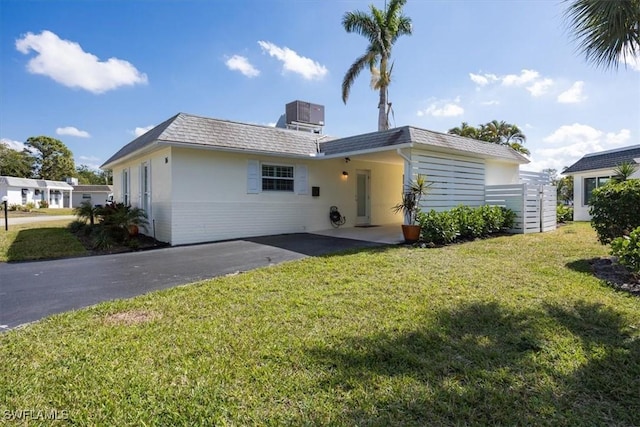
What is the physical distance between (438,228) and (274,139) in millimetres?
6005

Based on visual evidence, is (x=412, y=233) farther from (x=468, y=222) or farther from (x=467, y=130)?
(x=467, y=130)

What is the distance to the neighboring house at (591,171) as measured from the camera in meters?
15.7

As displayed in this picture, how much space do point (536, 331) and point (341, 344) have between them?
2.02 m

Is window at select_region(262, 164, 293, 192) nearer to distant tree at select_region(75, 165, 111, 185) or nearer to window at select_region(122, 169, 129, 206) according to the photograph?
window at select_region(122, 169, 129, 206)

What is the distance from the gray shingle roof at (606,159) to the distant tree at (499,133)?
34.4 feet

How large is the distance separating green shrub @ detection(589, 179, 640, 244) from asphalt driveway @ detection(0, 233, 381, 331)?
4.85 metres

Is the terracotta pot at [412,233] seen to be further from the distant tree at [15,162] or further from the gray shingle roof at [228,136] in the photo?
the distant tree at [15,162]

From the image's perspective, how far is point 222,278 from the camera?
18.2 ft

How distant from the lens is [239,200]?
34.0 feet

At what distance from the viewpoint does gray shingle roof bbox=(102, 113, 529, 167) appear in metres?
9.14

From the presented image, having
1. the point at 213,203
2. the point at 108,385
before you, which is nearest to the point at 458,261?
the point at 108,385

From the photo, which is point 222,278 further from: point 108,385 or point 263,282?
point 108,385

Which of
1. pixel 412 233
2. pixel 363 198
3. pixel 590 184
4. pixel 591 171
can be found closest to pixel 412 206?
pixel 412 233

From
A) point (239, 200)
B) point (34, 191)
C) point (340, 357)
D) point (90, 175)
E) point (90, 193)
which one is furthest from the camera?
point (90, 175)
